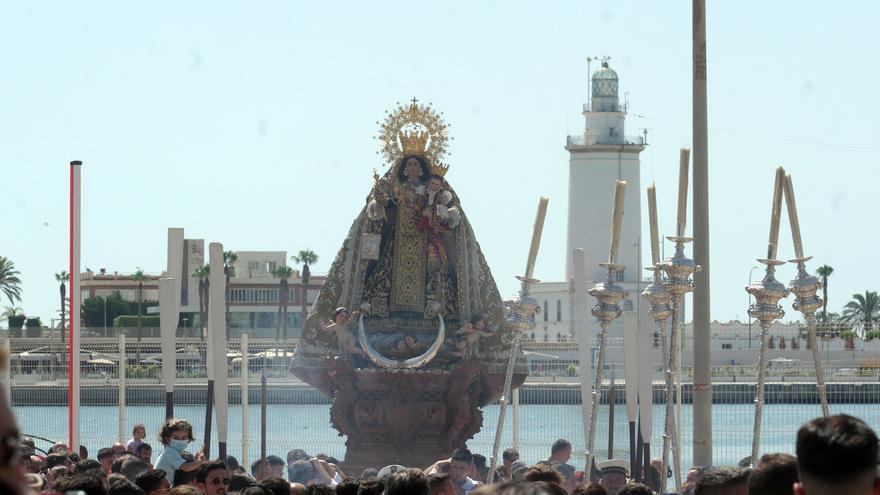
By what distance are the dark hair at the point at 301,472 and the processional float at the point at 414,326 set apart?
170 inches

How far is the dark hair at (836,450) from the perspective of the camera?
496cm

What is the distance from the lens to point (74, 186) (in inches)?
731

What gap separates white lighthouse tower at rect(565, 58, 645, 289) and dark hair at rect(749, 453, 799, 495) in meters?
73.8

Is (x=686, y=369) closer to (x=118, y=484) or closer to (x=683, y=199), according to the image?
(x=683, y=199)

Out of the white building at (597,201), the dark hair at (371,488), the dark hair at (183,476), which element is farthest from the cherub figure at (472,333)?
the white building at (597,201)

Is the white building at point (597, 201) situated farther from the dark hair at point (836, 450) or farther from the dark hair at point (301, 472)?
the dark hair at point (836, 450)

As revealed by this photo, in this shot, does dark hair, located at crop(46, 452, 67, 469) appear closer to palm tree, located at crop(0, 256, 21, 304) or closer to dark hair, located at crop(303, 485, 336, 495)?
dark hair, located at crop(303, 485, 336, 495)

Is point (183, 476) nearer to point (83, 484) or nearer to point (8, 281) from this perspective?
point (83, 484)

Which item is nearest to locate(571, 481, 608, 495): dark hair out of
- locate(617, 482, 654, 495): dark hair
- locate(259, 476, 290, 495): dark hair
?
locate(617, 482, 654, 495): dark hair

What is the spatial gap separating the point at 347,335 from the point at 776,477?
49.4 feet

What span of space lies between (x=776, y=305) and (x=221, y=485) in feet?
16.6

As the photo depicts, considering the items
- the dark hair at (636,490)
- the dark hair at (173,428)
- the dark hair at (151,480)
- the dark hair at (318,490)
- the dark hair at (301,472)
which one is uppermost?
the dark hair at (173,428)

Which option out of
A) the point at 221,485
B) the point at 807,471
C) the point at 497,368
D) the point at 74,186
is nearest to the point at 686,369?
the point at 497,368

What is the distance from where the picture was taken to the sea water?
87.1 ft
